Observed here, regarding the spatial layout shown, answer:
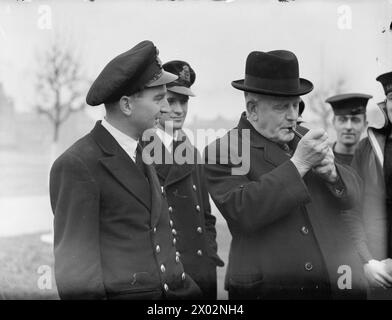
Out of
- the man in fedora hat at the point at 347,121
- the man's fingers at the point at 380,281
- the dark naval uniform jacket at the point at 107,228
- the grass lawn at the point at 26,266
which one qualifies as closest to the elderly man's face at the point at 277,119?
the man in fedora hat at the point at 347,121

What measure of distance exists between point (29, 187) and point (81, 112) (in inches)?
16.9

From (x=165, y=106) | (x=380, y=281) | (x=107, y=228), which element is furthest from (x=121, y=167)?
(x=380, y=281)

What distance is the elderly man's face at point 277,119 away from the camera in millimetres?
2416

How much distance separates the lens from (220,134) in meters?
2.54

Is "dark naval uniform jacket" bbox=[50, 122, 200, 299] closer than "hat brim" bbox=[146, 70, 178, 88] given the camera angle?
Yes

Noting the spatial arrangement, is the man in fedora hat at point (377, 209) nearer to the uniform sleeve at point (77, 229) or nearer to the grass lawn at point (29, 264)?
the grass lawn at point (29, 264)

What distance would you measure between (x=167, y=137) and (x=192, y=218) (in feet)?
1.41

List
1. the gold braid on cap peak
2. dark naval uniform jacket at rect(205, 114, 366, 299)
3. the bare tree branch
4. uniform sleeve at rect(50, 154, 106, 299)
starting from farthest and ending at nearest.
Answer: the bare tree branch, dark naval uniform jacket at rect(205, 114, 366, 299), the gold braid on cap peak, uniform sleeve at rect(50, 154, 106, 299)

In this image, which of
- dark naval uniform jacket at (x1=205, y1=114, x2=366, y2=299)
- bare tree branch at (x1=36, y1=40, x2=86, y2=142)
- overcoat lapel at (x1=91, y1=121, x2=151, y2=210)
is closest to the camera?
overcoat lapel at (x1=91, y1=121, x2=151, y2=210)

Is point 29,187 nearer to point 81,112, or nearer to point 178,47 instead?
point 81,112

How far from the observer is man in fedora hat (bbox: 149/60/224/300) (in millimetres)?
2562

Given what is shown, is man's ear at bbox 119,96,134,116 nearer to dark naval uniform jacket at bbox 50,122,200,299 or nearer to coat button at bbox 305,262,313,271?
dark naval uniform jacket at bbox 50,122,200,299

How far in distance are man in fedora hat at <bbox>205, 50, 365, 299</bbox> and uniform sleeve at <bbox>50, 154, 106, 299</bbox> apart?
25.3 inches

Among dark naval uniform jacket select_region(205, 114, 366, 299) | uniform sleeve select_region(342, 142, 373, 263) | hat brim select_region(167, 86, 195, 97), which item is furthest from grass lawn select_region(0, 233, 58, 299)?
uniform sleeve select_region(342, 142, 373, 263)
